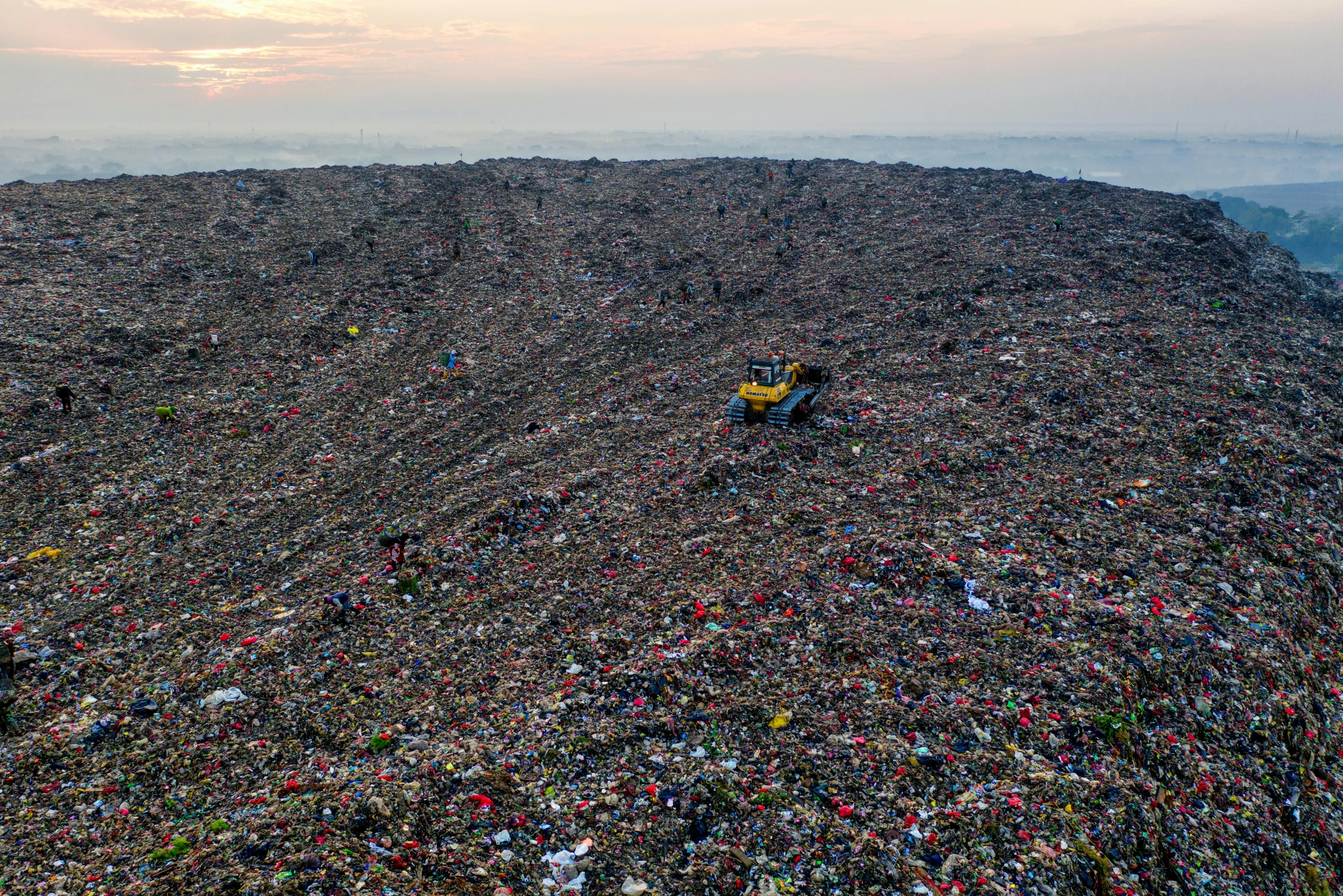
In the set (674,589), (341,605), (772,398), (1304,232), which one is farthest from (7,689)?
(1304,232)

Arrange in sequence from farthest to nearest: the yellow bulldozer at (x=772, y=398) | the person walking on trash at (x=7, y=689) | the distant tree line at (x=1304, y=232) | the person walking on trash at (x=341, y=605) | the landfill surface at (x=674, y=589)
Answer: the distant tree line at (x=1304, y=232), the yellow bulldozer at (x=772, y=398), the person walking on trash at (x=341, y=605), the person walking on trash at (x=7, y=689), the landfill surface at (x=674, y=589)

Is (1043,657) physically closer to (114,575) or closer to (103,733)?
(103,733)

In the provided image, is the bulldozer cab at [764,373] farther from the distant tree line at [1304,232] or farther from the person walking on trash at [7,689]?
the distant tree line at [1304,232]

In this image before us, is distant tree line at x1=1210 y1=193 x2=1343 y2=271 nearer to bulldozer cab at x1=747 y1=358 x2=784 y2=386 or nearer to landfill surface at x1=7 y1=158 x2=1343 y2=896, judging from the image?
landfill surface at x1=7 y1=158 x2=1343 y2=896

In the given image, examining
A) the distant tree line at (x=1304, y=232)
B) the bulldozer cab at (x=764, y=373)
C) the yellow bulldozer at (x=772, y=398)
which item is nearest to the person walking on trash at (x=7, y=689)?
the yellow bulldozer at (x=772, y=398)

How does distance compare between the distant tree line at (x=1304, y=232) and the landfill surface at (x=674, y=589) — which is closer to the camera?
the landfill surface at (x=674, y=589)

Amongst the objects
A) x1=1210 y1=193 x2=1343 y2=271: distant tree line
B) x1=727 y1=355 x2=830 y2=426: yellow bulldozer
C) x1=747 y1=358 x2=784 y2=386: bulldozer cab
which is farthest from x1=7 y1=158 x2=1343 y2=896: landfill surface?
x1=1210 y1=193 x2=1343 y2=271: distant tree line

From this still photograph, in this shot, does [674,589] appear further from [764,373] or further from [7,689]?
[7,689]
